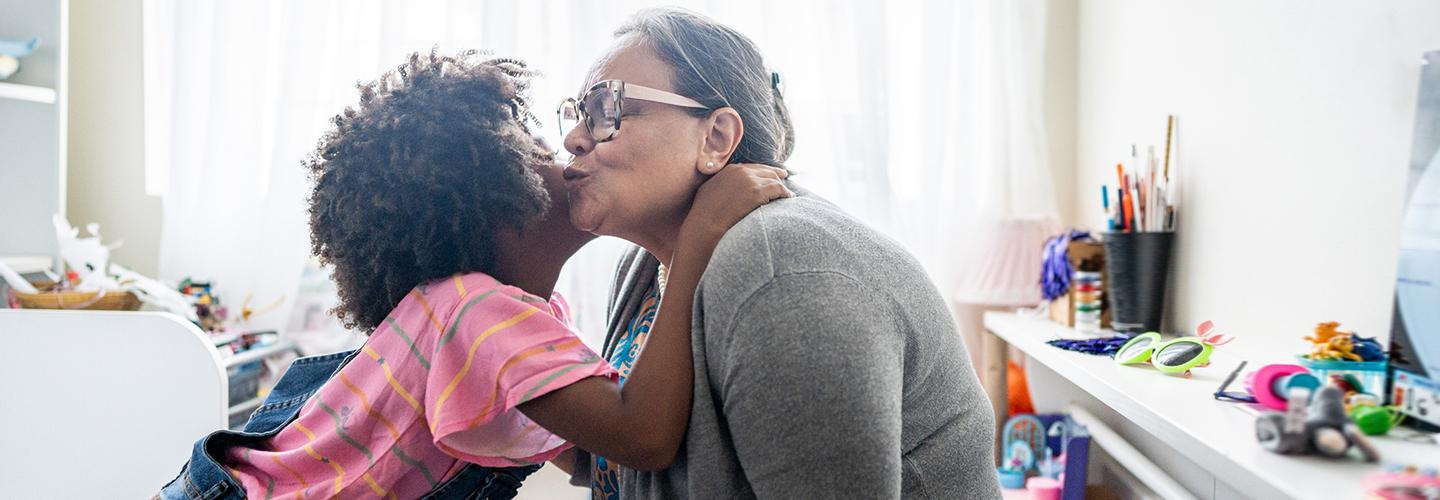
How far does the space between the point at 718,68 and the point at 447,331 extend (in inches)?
18.6

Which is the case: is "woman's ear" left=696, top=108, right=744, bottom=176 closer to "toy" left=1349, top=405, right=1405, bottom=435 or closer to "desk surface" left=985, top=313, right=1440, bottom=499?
"desk surface" left=985, top=313, right=1440, bottom=499

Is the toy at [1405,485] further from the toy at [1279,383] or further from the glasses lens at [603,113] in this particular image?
the glasses lens at [603,113]

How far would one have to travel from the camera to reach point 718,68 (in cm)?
122

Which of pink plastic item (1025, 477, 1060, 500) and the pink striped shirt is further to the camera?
pink plastic item (1025, 477, 1060, 500)

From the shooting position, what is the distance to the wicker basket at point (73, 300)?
2041 mm

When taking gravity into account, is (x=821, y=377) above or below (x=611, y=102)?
below

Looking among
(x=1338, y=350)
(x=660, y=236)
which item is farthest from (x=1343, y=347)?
(x=660, y=236)

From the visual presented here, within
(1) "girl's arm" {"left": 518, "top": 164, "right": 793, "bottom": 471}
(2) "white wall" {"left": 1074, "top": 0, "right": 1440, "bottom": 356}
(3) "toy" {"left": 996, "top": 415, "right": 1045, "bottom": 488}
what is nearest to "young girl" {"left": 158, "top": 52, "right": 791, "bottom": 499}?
(1) "girl's arm" {"left": 518, "top": 164, "right": 793, "bottom": 471}

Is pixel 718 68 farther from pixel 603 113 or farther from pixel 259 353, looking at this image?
pixel 259 353

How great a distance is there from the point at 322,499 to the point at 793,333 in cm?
61

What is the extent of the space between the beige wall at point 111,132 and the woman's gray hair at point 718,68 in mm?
1993

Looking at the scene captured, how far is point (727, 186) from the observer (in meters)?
1.13

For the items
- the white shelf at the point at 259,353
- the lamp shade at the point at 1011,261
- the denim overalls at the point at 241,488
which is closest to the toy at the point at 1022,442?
the lamp shade at the point at 1011,261

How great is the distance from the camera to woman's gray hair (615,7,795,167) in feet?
3.97
